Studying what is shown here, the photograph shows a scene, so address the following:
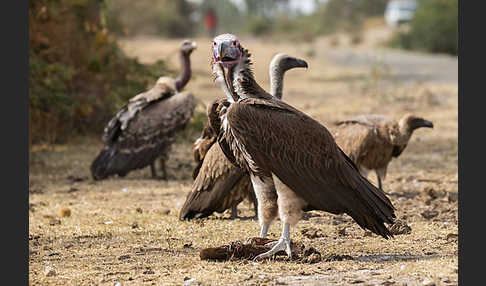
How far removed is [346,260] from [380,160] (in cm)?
279

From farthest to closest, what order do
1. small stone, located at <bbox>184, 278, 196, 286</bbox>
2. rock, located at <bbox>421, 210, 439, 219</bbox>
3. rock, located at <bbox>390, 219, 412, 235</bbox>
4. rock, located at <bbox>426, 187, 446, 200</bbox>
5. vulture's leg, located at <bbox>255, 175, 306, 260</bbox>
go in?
rock, located at <bbox>426, 187, 446, 200</bbox> < rock, located at <bbox>421, 210, 439, 219</bbox> < rock, located at <bbox>390, 219, 412, 235</bbox> < vulture's leg, located at <bbox>255, 175, 306, 260</bbox> < small stone, located at <bbox>184, 278, 196, 286</bbox>

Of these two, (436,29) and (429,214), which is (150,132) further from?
(436,29)

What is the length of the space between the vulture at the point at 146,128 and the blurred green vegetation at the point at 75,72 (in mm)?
1560

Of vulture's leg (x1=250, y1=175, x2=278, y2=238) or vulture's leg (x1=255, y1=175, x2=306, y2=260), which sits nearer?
vulture's leg (x1=255, y1=175, x2=306, y2=260)

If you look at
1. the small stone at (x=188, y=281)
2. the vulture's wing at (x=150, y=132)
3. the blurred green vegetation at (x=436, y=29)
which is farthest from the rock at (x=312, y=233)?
the blurred green vegetation at (x=436, y=29)

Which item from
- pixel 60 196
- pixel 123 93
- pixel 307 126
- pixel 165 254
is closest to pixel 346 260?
pixel 307 126

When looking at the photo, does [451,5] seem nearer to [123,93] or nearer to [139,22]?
[139,22]

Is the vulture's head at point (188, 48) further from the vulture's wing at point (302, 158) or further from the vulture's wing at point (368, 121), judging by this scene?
the vulture's wing at point (302, 158)

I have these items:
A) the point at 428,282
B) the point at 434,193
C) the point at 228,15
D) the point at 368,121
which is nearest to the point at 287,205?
the point at 428,282

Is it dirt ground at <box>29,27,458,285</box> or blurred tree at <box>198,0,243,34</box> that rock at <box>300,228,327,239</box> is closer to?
dirt ground at <box>29,27,458,285</box>

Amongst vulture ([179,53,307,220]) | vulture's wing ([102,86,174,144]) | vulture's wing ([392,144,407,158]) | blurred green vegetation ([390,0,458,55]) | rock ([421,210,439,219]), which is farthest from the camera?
blurred green vegetation ([390,0,458,55])

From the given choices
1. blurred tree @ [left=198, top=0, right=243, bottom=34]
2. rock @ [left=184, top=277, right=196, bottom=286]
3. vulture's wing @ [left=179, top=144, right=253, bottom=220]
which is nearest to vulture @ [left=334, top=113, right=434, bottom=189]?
vulture's wing @ [left=179, top=144, right=253, bottom=220]

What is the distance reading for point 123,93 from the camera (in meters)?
11.8

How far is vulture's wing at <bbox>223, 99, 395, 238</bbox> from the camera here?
481cm
